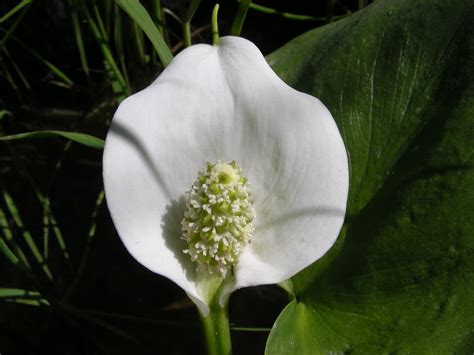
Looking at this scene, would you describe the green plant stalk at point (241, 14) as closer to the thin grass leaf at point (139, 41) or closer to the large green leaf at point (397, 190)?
the large green leaf at point (397, 190)

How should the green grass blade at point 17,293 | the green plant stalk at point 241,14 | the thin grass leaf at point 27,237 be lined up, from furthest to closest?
the thin grass leaf at point 27,237 → the green grass blade at point 17,293 → the green plant stalk at point 241,14

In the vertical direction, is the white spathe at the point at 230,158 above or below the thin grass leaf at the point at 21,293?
above

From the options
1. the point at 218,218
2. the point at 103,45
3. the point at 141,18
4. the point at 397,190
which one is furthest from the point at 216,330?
the point at 103,45

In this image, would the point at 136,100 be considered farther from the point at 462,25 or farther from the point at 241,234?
the point at 462,25

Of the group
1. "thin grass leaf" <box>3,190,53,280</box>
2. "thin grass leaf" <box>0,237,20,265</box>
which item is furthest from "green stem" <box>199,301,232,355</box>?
"thin grass leaf" <box>3,190,53,280</box>

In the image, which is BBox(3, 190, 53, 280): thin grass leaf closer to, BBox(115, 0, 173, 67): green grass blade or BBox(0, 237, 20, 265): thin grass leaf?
BBox(0, 237, 20, 265): thin grass leaf

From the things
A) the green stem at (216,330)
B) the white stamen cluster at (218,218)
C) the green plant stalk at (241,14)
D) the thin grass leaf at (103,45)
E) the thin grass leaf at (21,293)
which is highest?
the green plant stalk at (241,14)

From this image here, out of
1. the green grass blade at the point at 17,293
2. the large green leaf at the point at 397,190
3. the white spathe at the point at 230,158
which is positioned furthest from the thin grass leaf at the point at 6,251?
the large green leaf at the point at 397,190

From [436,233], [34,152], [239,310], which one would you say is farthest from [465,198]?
[34,152]

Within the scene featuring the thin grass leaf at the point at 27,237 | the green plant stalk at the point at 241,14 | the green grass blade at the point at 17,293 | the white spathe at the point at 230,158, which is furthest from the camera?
the thin grass leaf at the point at 27,237

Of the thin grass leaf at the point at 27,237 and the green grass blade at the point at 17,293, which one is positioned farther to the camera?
the thin grass leaf at the point at 27,237
